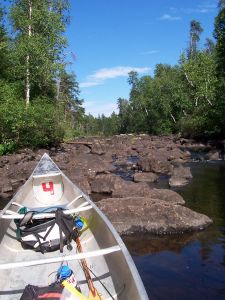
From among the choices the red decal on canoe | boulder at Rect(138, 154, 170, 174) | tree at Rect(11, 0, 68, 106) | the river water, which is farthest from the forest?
the river water

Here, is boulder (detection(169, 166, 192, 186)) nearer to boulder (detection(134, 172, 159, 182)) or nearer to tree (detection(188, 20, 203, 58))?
boulder (detection(134, 172, 159, 182))

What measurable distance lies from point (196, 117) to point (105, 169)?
932 inches

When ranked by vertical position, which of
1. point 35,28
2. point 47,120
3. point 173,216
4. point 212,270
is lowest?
point 212,270

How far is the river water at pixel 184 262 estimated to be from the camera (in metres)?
6.95

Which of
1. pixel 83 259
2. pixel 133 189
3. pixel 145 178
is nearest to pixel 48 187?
pixel 133 189

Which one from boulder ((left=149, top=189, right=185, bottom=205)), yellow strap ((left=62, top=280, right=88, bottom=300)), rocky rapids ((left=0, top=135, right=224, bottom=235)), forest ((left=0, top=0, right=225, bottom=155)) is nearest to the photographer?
yellow strap ((left=62, top=280, right=88, bottom=300))

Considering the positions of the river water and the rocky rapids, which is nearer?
the river water

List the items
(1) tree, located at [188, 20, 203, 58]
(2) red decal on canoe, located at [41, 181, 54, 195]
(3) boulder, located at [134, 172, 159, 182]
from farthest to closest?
(1) tree, located at [188, 20, 203, 58], (3) boulder, located at [134, 172, 159, 182], (2) red decal on canoe, located at [41, 181, 54, 195]

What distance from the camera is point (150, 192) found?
12.8 meters

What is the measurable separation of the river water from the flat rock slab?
0.86ft

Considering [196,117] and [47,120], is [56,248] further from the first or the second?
[196,117]

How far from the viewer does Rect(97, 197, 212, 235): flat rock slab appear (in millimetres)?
9680

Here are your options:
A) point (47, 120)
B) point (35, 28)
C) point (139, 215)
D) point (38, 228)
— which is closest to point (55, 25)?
point (35, 28)

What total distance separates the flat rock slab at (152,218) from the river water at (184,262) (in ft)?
0.86
